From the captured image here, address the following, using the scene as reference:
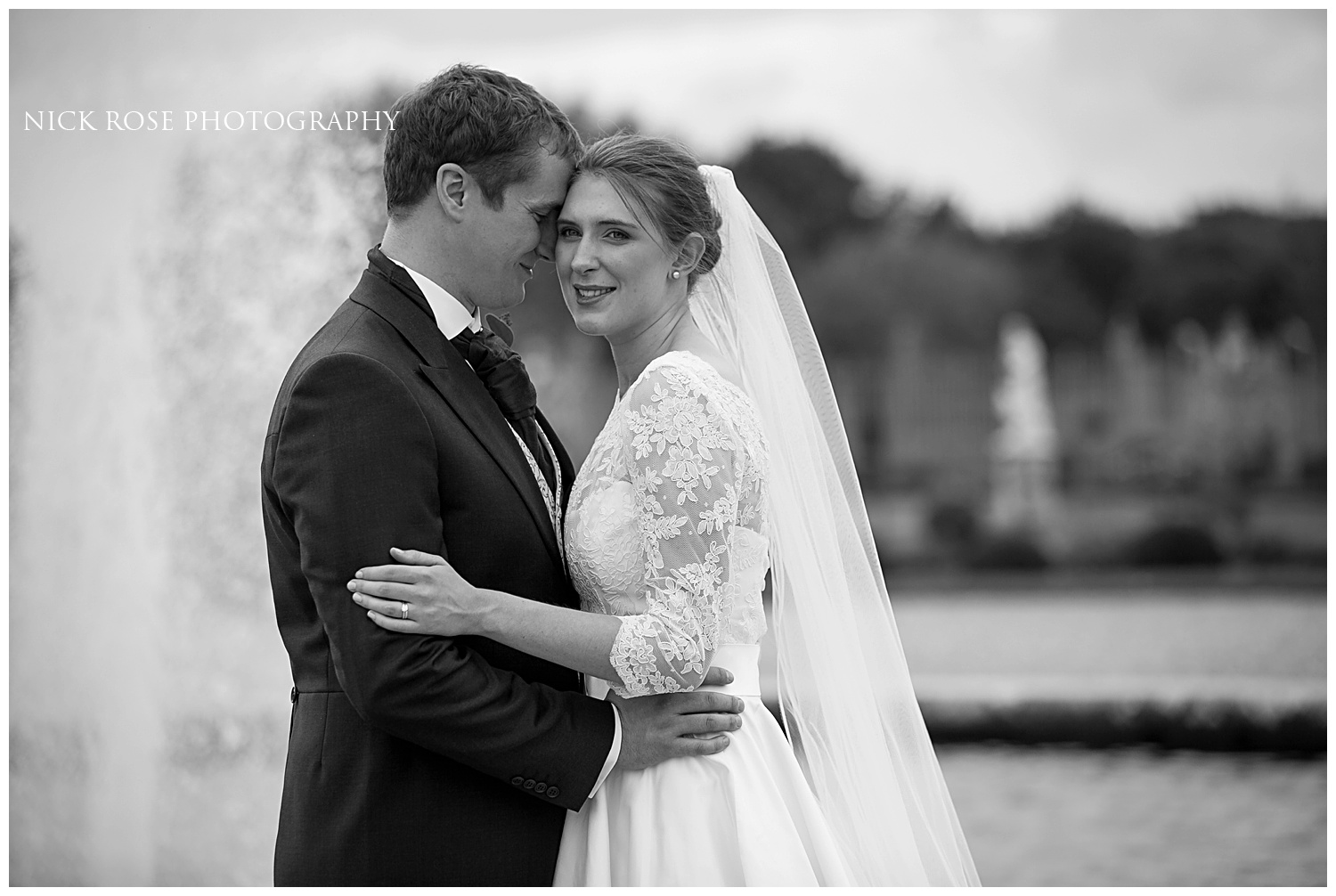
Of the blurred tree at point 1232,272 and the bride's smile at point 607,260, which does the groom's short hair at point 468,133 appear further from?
→ the blurred tree at point 1232,272

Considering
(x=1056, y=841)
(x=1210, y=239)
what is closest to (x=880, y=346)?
(x=1210, y=239)

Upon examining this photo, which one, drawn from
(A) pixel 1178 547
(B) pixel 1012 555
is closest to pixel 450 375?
(B) pixel 1012 555

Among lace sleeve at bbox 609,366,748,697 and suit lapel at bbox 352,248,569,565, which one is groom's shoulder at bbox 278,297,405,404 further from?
lace sleeve at bbox 609,366,748,697

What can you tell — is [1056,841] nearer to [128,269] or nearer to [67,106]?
[128,269]

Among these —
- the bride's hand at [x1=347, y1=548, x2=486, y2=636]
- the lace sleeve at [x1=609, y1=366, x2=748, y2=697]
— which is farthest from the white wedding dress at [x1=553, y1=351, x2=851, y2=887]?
the bride's hand at [x1=347, y1=548, x2=486, y2=636]

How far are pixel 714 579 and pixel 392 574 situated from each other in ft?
2.12

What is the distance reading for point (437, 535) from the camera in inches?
93.4

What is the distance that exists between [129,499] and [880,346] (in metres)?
21.1

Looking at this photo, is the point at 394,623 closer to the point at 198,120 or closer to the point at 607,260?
the point at 607,260

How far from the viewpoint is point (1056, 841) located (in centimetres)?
681

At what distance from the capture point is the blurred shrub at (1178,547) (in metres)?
16.5

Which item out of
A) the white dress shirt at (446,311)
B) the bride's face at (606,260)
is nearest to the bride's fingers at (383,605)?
the white dress shirt at (446,311)

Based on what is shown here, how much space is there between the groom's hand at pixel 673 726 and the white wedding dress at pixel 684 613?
5 centimetres

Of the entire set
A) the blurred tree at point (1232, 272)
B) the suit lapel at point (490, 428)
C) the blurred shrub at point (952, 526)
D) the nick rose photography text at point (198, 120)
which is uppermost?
the blurred tree at point (1232, 272)
